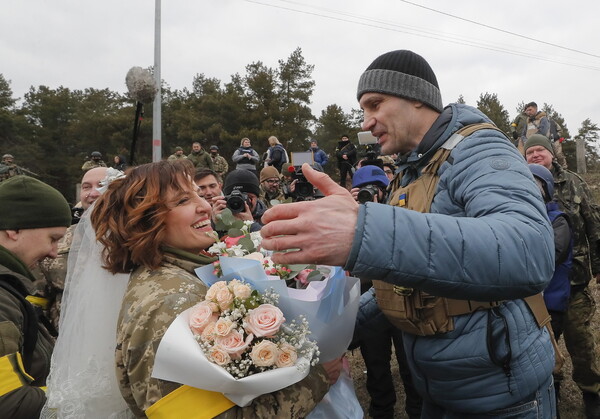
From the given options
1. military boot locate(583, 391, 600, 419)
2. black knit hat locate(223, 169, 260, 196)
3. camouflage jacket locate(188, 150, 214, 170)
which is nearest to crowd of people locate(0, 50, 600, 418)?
black knit hat locate(223, 169, 260, 196)

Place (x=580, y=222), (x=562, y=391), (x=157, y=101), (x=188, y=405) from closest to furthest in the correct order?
(x=188, y=405)
(x=580, y=222)
(x=562, y=391)
(x=157, y=101)

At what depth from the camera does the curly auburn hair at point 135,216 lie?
7.02 ft

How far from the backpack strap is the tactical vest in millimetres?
1741

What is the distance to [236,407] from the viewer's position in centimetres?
171

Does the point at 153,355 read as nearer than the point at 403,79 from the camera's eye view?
Yes

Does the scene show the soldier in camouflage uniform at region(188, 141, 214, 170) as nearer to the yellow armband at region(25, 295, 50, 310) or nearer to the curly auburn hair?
the yellow armband at region(25, 295, 50, 310)

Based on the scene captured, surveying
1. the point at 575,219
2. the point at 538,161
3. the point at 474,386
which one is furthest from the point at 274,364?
the point at 538,161

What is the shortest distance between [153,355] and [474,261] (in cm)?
127

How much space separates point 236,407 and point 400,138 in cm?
127

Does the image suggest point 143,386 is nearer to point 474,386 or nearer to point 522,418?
point 474,386

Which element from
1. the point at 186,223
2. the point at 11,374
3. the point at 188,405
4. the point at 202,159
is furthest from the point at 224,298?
the point at 202,159

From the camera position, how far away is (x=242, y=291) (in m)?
1.67

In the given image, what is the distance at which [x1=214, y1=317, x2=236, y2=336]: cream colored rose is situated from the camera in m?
1.59

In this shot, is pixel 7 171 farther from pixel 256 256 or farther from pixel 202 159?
pixel 256 256
